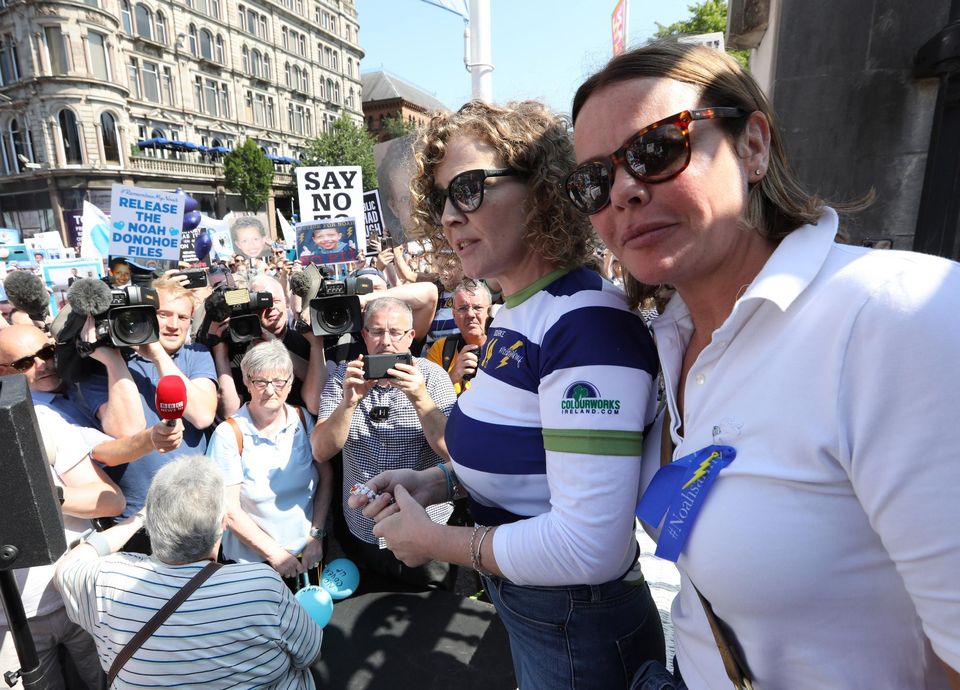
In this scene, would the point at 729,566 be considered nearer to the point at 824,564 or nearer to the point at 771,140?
the point at 824,564

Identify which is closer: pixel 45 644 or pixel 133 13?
pixel 45 644

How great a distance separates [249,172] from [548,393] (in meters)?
41.2

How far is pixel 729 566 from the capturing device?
0.84 meters

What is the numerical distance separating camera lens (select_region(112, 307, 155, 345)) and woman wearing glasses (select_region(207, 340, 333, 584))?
0.51 m

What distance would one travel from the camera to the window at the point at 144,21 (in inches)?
1390

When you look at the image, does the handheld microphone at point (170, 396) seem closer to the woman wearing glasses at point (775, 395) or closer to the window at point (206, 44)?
the woman wearing glasses at point (775, 395)

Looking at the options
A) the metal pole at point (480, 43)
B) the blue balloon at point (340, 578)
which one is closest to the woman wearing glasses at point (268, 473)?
the blue balloon at point (340, 578)

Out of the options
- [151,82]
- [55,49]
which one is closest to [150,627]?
[55,49]

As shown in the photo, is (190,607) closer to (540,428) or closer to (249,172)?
(540,428)

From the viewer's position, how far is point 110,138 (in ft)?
106

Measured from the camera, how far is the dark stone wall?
3895mm

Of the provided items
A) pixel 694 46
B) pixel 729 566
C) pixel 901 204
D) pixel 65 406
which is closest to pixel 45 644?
pixel 65 406

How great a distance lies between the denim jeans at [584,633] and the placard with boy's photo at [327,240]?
18.5ft

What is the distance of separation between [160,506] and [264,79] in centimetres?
5033
